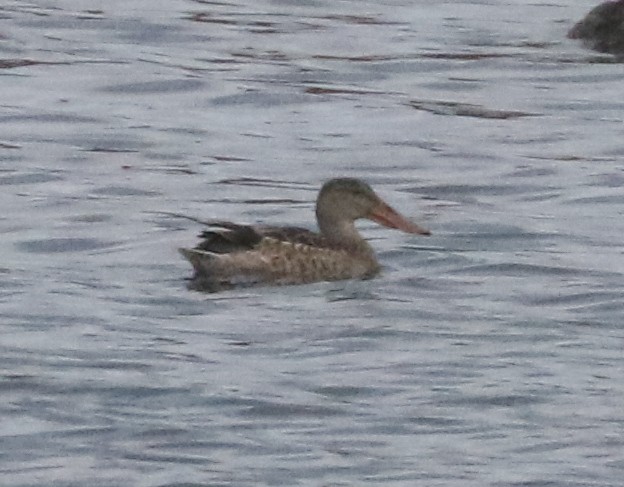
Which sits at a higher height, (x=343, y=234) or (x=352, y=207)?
(x=352, y=207)

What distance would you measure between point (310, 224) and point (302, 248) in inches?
75.2

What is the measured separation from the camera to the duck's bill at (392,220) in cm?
1489

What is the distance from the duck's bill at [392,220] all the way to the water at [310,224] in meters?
0.15

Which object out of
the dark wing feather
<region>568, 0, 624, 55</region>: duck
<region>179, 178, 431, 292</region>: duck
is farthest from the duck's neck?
<region>568, 0, 624, 55</region>: duck

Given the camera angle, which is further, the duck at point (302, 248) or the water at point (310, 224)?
the duck at point (302, 248)

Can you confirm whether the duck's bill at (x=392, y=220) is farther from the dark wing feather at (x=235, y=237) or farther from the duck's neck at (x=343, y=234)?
the dark wing feather at (x=235, y=237)

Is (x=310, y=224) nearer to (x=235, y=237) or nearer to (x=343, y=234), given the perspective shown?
(x=343, y=234)

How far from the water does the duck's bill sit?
149mm

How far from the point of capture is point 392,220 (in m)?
14.9

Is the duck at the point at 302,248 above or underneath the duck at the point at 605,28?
underneath

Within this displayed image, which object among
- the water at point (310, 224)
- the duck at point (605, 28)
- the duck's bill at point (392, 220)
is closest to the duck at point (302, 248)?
the duck's bill at point (392, 220)

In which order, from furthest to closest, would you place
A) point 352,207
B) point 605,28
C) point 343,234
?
point 605,28, point 352,207, point 343,234

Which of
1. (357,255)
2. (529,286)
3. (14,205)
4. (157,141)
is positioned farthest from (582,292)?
(157,141)

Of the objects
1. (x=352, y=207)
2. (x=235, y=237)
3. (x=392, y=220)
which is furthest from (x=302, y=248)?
(x=392, y=220)
